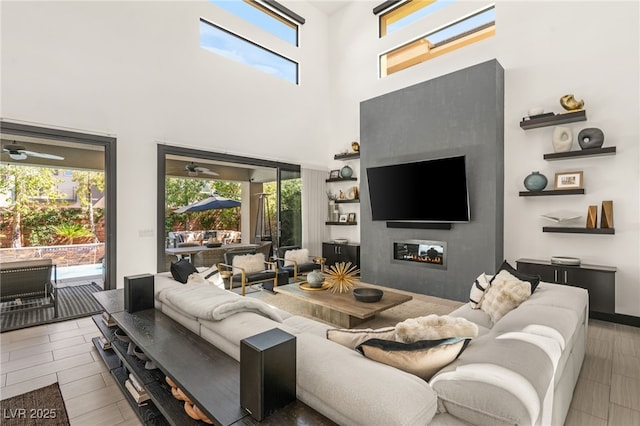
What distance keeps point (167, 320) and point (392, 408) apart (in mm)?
1883

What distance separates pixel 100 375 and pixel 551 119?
5.73 m

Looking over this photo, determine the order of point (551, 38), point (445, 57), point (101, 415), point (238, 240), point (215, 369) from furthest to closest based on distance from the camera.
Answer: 1. point (238, 240)
2. point (445, 57)
3. point (551, 38)
4. point (101, 415)
5. point (215, 369)

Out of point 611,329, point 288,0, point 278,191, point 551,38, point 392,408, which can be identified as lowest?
point 611,329

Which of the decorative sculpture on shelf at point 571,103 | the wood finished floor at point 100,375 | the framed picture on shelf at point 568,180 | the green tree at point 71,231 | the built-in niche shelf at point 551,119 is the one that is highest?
the decorative sculpture on shelf at point 571,103

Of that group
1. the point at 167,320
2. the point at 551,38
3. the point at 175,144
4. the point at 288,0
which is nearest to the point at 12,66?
the point at 175,144

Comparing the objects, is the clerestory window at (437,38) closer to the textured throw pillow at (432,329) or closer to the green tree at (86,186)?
the textured throw pillow at (432,329)

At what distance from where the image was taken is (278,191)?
6.89 metres

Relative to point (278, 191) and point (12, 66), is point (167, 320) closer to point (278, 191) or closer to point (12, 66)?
point (12, 66)

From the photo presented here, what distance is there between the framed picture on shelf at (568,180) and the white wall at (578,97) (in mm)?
125

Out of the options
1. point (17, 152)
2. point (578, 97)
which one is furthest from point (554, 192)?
point (17, 152)

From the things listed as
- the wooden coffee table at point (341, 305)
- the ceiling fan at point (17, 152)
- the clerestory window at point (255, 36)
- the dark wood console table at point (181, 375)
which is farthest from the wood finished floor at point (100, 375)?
the clerestory window at point (255, 36)

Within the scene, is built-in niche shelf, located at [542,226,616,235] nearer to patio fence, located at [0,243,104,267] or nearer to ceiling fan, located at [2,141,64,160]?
patio fence, located at [0,243,104,267]

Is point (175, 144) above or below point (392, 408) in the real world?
above

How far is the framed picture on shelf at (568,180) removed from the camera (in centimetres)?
408
